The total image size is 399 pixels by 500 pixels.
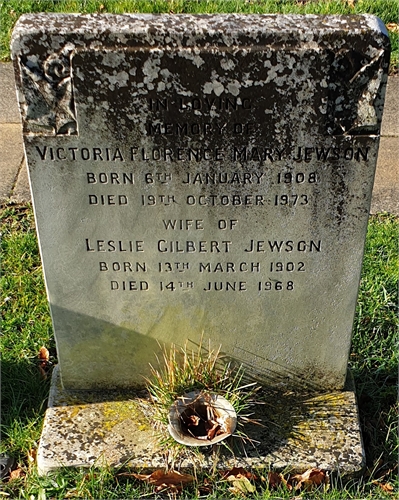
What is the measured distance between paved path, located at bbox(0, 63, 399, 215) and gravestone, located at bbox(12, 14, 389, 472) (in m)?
1.88

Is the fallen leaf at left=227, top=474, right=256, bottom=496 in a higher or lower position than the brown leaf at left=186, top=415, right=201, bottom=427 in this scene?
lower

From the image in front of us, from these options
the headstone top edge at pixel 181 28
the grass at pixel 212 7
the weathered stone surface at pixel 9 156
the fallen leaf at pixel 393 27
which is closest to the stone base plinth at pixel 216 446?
the headstone top edge at pixel 181 28

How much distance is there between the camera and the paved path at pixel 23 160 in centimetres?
452

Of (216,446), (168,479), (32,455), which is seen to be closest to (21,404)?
(32,455)

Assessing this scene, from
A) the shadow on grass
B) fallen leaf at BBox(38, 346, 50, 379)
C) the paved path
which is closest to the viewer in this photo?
the shadow on grass

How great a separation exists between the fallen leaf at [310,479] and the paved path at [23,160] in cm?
221

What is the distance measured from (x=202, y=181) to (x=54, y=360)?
4.69ft

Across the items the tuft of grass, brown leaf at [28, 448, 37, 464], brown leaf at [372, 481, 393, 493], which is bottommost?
brown leaf at [372, 481, 393, 493]

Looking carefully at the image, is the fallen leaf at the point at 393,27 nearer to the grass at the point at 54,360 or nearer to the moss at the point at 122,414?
the grass at the point at 54,360

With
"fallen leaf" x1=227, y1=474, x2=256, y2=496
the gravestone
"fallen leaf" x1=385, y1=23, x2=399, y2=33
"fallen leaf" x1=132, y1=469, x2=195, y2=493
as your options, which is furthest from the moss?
"fallen leaf" x1=385, y1=23, x2=399, y2=33

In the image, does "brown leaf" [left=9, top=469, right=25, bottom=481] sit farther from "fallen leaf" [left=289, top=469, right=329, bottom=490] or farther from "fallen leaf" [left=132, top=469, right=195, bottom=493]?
"fallen leaf" [left=289, top=469, right=329, bottom=490]

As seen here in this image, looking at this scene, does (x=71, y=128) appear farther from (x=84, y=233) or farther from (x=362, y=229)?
(x=362, y=229)

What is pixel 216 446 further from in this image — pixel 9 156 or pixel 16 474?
pixel 9 156

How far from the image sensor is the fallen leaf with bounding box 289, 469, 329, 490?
2.66 meters
